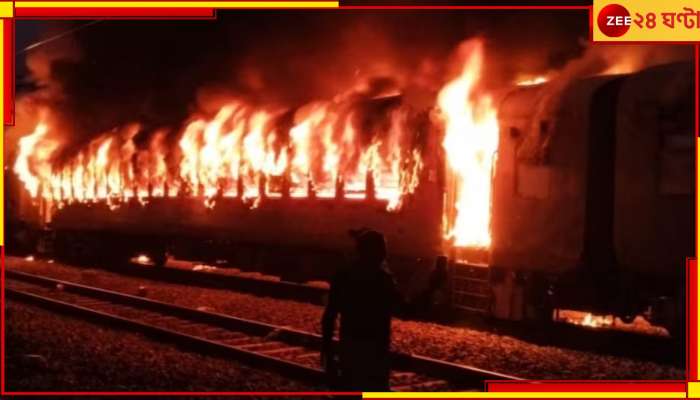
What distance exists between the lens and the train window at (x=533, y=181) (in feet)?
34.0

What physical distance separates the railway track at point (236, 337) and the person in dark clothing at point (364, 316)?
9.35ft

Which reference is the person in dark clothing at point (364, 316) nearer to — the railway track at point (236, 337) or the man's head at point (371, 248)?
the man's head at point (371, 248)

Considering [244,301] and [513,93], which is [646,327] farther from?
[244,301]

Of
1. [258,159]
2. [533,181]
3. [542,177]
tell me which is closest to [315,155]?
[258,159]

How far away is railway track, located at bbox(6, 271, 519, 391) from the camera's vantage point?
8133mm

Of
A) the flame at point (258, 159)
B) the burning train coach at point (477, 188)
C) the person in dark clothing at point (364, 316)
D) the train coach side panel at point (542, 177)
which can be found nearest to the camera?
the person in dark clothing at point (364, 316)

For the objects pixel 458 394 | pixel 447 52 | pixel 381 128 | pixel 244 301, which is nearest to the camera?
pixel 458 394

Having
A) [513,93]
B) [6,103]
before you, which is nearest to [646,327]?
[513,93]

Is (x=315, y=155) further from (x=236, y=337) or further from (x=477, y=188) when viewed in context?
(x=236, y=337)

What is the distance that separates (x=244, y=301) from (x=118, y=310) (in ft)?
7.18

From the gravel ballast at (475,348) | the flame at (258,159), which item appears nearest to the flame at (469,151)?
the flame at (258,159)

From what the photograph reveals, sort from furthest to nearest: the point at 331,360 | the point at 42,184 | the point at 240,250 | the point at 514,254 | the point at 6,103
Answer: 1. the point at 42,184
2. the point at 240,250
3. the point at 514,254
4. the point at 6,103
5. the point at 331,360

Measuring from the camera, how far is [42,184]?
2980 centimetres

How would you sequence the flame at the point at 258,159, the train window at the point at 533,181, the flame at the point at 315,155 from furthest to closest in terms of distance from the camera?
the flame at the point at 258,159
the flame at the point at 315,155
the train window at the point at 533,181
